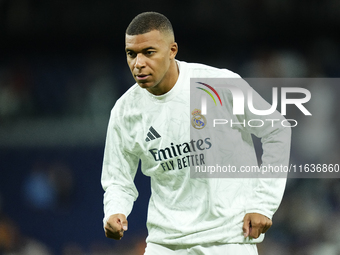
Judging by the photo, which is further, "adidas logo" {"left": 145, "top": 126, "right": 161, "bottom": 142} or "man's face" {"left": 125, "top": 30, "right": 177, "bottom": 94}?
"adidas logo" {"left": 145, "top": 126, "right": 161, "bottom": 142}

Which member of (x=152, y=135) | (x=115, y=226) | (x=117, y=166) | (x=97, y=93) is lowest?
(x=115, y=226)

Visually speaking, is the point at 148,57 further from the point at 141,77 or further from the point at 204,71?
the point at 204,71

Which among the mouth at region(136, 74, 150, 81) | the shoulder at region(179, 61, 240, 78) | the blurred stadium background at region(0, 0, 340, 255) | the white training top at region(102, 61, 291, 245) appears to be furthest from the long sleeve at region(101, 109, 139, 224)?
the blurred stadium background at region(0, 0, 340, 255)

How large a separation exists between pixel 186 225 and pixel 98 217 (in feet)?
7.63

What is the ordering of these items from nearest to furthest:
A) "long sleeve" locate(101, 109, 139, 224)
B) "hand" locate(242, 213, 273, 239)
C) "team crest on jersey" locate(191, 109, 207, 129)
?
1. "hand" locate(242, 213, 273, 239)
2. "team crest on jersey" locate(191, 109, 207, 129)
3. "long sleeve" locate(101, 109, 139, 224)

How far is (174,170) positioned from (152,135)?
19cm

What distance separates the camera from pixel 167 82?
1.98 meters

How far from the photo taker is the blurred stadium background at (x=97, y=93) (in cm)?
407

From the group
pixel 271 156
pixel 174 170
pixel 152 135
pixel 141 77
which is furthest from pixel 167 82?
pixel 271 156

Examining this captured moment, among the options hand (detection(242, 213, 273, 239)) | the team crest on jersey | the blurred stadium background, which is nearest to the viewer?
hand (detection(242, 213, 273, 239))

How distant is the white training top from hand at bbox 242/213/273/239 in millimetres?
22

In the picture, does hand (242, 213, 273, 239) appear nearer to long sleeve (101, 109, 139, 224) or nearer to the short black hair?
long sleeve (101, 109, 139, 224)

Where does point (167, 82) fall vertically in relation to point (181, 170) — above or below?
above

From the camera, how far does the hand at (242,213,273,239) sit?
183cm
